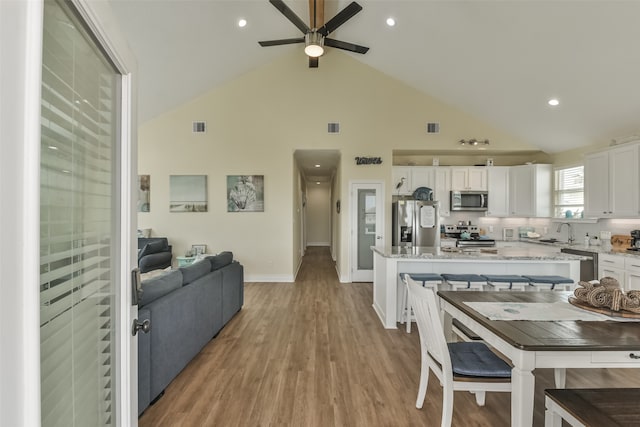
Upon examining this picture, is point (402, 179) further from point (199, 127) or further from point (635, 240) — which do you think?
point (199, 127)

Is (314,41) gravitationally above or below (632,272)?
above

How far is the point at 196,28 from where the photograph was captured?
13.8 feet

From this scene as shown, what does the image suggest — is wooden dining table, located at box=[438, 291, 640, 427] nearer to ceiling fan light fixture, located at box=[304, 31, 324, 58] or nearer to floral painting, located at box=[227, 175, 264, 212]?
ceiling fan light fixture, located at box=[304, 31, 324, 58]

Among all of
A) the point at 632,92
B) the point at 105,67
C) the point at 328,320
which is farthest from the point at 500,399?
the point at 632,92

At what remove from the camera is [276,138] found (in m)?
6.14

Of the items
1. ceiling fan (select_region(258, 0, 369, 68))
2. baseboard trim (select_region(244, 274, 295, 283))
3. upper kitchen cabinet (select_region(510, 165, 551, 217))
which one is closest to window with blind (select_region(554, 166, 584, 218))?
upper kitchen cabinet (select_region(510, 165, 551, 217))

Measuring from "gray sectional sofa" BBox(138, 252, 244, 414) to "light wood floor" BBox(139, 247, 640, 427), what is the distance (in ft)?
0.48

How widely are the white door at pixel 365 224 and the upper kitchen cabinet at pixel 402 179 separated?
35 cm

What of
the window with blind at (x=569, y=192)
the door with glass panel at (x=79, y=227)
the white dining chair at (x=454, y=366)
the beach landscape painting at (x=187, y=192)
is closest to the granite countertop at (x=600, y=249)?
the window with blind at (x=569, y=192)

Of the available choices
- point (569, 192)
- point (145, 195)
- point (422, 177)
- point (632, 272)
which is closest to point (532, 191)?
point (569, 192)

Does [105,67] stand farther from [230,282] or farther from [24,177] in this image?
[230,282]

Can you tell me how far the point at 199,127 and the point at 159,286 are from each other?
452 cm

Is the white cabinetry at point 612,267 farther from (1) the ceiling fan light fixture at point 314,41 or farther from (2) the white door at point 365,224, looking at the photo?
(1) the ceiling fan light fixture at point 314,41

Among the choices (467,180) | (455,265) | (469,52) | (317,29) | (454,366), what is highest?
(469,52)
